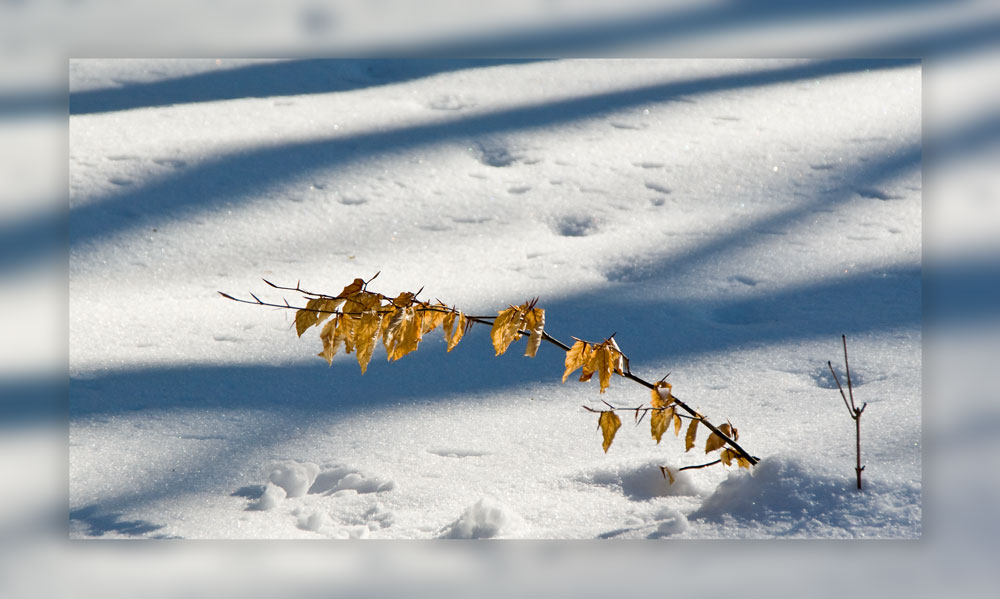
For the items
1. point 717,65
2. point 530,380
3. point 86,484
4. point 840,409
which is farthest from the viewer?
point 717,65

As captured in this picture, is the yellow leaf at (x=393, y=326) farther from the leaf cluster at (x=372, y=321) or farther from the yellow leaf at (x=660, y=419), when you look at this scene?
the yellow leaf at (x=660, y=419)

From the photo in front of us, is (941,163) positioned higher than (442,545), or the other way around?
(941,163)

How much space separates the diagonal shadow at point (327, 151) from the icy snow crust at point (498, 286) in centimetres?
1

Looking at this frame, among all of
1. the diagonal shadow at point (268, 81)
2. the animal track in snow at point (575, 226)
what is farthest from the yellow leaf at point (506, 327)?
the diagonal shadow at point (268, 81)

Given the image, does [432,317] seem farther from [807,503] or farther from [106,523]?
[106,523]

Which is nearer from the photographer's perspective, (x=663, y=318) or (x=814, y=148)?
(x=663, y=318)

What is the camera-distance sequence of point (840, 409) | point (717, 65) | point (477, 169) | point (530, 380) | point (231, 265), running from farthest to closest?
point (717, 65)
point (477, 169)
point (231, 265)
point (530, 380)
point (840, 409)

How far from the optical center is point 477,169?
8.86 ft

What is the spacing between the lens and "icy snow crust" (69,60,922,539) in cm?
156

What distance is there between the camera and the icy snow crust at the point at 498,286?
1.56 meters

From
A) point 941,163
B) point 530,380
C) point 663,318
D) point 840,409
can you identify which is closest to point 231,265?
point 530,380

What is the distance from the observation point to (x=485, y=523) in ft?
4.65

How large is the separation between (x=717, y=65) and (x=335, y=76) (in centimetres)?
149

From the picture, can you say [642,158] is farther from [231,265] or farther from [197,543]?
[197,543]
